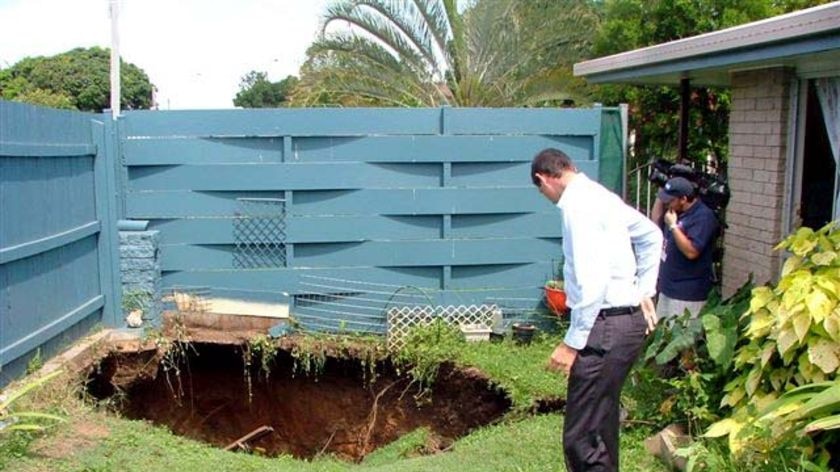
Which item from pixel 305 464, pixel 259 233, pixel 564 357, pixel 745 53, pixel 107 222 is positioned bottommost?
pixel 305 464

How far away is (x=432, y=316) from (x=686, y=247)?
258 centimetres

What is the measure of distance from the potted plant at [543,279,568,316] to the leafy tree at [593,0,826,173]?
3.81m

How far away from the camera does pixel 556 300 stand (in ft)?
24.2

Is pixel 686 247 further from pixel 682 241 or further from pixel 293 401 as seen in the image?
pixel 293 401

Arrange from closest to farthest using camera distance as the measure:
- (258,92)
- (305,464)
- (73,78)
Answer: (305,464) → (73,78) → (258,92)

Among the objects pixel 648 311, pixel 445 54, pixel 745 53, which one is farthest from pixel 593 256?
pixel 445 54

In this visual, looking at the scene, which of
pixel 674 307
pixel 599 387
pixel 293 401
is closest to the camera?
pixel 599 387

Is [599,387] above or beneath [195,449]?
above

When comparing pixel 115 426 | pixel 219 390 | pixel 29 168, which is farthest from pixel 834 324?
pixel 219 390

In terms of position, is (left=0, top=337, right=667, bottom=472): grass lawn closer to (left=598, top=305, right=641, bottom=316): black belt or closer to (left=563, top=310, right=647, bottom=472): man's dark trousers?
(left=563, top=310, right=647, bottom=472): man's dark trousers

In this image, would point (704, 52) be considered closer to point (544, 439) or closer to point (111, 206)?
point (544, 439)

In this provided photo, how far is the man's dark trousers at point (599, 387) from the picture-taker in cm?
386

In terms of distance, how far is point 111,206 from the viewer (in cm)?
698

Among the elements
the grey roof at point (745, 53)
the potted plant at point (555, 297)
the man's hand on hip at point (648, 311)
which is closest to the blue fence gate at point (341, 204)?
the potted plant at point (555, 297)
